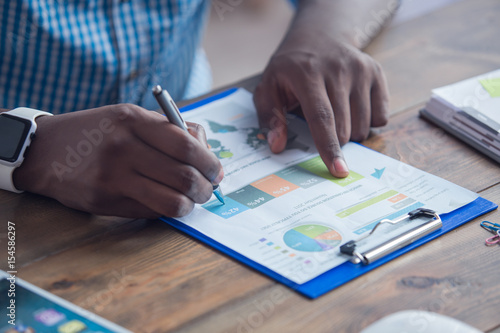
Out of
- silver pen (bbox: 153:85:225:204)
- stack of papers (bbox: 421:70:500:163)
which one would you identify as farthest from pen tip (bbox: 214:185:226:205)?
stack of papers (bbox: 421:70:500:163)

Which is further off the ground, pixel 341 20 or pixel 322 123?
pixel 341 20

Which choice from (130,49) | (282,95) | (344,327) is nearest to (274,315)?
(344,327)

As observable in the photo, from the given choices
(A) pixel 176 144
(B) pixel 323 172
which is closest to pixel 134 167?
(A) pixel 176 144

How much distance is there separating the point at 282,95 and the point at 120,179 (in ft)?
1.25

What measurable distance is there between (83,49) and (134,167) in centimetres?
48

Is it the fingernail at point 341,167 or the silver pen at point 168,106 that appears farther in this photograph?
the fingernail at point 341,167

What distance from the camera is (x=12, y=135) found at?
2.32 feet

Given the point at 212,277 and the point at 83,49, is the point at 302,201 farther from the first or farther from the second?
the point at 83,49

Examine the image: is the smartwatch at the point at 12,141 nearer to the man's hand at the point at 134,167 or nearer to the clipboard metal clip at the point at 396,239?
the man's hand at the point at 134,167

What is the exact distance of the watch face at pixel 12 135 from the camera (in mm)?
699

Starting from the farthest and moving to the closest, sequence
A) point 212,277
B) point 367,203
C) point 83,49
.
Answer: point 83,49
point 367,203
point 212,277

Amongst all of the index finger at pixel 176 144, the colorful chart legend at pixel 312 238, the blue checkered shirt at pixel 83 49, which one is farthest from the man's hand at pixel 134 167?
the blue checkered shirt at pixel 83 49

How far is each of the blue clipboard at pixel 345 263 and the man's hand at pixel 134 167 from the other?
46mm

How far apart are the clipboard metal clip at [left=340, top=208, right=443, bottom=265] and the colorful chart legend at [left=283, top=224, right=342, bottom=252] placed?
0.07 feet
